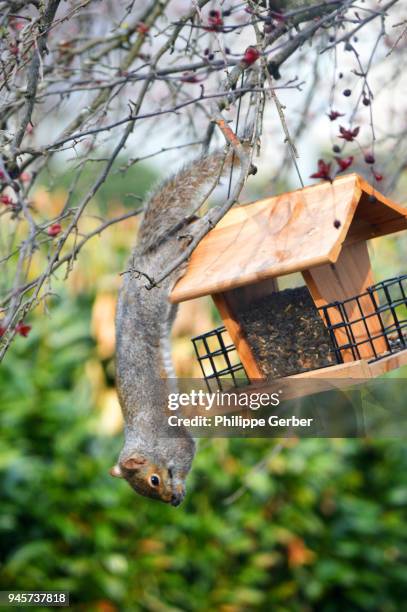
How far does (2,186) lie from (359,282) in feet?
3.36

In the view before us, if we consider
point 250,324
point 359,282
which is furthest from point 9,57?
point 359,282

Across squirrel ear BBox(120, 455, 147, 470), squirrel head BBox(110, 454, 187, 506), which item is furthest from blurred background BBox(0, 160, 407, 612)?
squirrel ear BBox(120, 455, 147, 470)

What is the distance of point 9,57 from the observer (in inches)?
88.4

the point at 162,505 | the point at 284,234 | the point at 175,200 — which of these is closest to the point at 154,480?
the point at 175,200

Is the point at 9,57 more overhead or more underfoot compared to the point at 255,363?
more overhead

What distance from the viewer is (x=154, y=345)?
9.37 feet

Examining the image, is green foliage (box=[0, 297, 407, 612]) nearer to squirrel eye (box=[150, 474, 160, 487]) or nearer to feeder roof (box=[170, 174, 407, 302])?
squirrel eye (box=[150, 474, 160, 487])

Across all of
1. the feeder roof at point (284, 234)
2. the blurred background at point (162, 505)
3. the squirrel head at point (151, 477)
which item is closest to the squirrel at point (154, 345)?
the squirrel head at point (151, 477)

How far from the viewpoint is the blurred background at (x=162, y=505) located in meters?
4.21

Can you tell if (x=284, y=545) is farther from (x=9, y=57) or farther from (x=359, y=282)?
(x=9, y=57)

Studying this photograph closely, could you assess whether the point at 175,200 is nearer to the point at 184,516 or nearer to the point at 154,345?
the point at 154,345

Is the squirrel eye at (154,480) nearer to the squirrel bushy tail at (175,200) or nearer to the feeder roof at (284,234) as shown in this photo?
the squirrel bushy tail at (175,200)

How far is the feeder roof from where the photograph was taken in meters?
2.10

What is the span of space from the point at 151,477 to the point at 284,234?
4.00 ft
